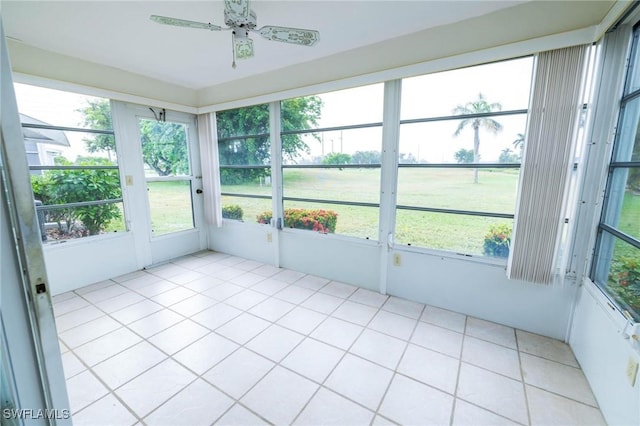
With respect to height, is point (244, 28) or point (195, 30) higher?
point (195, 30)

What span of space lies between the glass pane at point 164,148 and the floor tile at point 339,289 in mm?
2821

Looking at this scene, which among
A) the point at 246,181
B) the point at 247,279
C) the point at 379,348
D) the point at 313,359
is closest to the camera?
the point at 313,359

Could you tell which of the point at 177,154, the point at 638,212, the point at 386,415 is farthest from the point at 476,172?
the point at 177,154

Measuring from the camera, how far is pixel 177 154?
400 centimetres

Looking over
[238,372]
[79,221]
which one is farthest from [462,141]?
[79,221]

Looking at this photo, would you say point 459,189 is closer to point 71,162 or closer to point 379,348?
point 379,348

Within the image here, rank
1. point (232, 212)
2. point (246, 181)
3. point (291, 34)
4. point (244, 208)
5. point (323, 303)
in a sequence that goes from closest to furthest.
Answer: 1. point (291, 34)
2. point (323, 303)
3. point (246, 181)
4. point (244, 208)
5. point (232, 212)

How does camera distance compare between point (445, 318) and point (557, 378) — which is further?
point (445, 318)

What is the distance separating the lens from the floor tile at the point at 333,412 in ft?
4.90

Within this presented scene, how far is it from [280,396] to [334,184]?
2183mm

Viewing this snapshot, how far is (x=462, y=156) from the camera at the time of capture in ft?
7.97

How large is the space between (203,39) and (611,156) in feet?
11.1

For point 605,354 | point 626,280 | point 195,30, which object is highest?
point 195,30

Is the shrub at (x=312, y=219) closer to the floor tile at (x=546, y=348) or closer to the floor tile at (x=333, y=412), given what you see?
the floor tile at (x=333, y=412)
